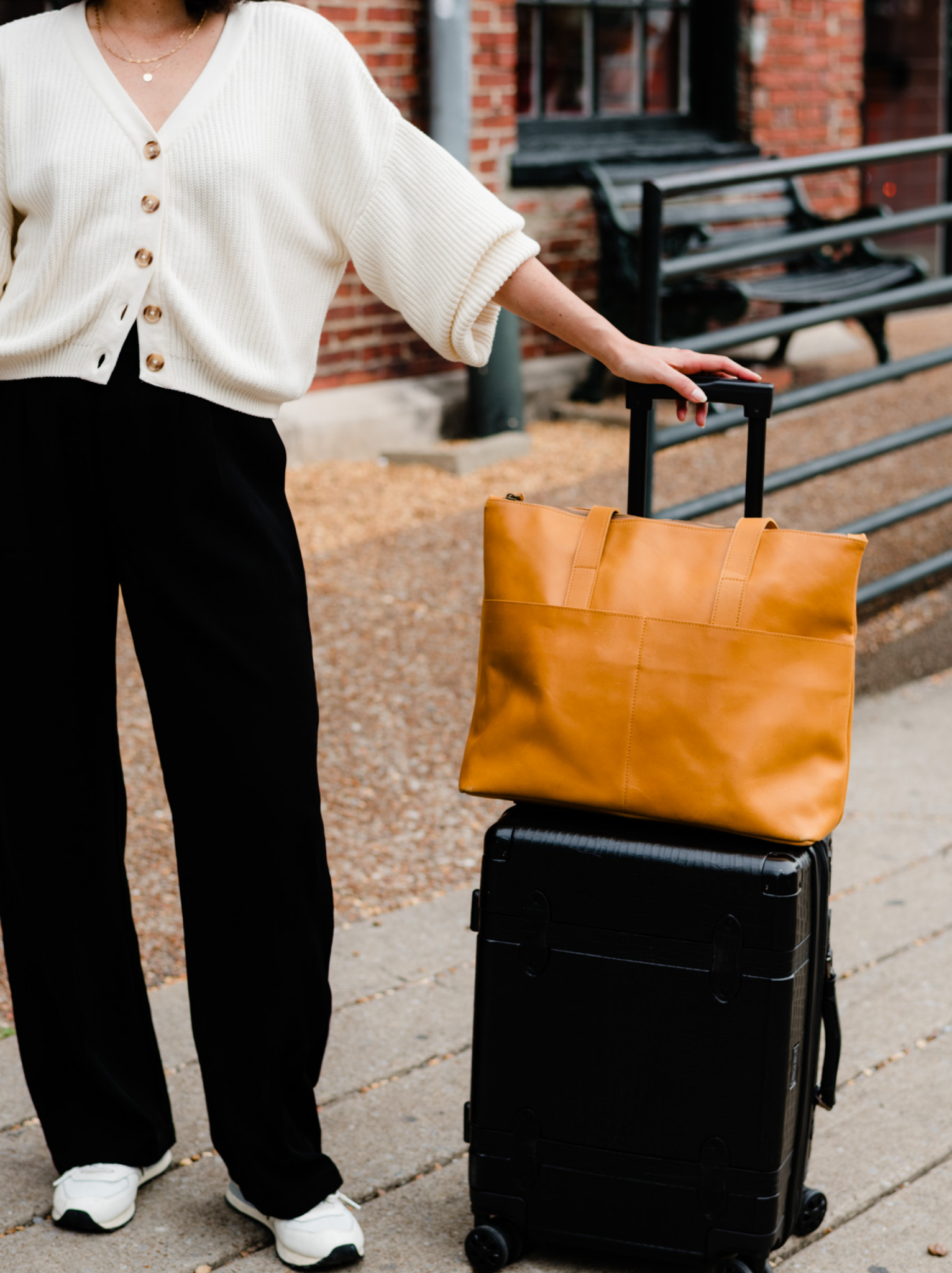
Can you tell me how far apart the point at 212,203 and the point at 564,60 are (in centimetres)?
695

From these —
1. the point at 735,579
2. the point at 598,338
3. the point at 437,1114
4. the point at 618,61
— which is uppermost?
the point at 618,61

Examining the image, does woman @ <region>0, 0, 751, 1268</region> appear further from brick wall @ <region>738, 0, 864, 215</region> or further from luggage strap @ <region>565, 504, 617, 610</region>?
brick wall @ <region>738, 0, 864, 215</region>

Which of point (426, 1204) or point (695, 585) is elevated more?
point (695, 585)

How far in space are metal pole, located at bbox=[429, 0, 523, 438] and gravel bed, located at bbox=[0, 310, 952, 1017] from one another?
0.30m

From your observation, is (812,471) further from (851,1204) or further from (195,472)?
(195,472)

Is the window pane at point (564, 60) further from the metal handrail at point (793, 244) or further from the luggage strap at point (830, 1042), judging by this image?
the luggage strap at point (830, 1042)

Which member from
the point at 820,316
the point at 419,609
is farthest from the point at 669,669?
the point at 419,609

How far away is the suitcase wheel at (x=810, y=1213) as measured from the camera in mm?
2324

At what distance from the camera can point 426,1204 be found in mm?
2424

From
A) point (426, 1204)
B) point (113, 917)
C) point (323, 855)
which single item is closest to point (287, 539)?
point (323, 855)

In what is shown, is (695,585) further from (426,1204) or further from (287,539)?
(426,1204)

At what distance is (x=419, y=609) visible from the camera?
5.25m

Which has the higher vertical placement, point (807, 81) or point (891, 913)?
point (807, 81)

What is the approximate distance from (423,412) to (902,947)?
170 inches
